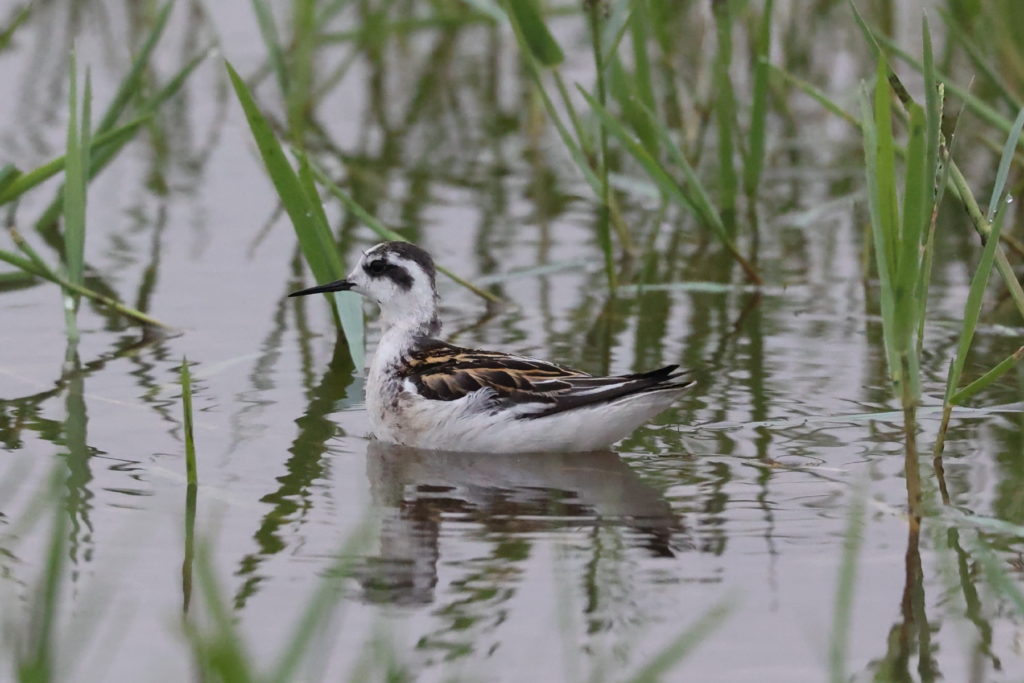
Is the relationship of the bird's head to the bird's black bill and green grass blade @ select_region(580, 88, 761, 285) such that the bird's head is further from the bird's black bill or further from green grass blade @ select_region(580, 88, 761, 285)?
green grass blade @ select_region(580, 88, 761, 285)

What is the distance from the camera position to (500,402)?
669 centimetres

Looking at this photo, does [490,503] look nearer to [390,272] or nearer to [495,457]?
[495,457]

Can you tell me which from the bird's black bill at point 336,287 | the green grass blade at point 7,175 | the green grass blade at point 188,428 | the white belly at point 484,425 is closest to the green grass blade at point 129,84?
the green grass blade at point 7,175

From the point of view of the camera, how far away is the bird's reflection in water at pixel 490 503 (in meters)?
5.23

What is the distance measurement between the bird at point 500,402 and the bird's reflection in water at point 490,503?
81 millimetres

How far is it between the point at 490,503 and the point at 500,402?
2.47ft

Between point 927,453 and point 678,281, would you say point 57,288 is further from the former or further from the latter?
point 927,453

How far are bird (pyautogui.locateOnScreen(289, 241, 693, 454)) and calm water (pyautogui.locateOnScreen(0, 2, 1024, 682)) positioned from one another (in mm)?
106

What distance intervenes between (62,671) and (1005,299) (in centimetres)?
604

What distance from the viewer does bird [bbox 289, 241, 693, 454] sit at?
21.1 ft

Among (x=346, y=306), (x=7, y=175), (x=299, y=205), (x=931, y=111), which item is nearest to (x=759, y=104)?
(x=346, y=306)

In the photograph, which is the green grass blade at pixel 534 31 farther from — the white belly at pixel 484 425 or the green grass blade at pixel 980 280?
the green grass blade at pixel 980 280

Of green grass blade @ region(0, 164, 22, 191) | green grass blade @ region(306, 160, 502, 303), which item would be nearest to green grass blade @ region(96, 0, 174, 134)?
green grass blade @ region(0, 164, 22, 191)

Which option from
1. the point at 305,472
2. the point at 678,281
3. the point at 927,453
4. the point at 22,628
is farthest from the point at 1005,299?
the point at 22,628
